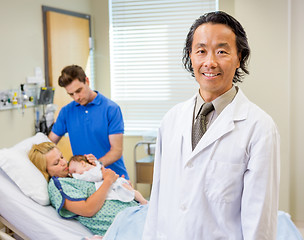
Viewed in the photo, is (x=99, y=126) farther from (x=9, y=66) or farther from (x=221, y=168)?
(x=221, y=168)

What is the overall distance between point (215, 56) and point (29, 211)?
1418 mm

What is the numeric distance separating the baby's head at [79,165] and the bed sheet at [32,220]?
0.92 ft

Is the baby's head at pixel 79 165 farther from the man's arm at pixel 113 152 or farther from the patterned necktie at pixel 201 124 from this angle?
the patterned necktie at pixel 201 124

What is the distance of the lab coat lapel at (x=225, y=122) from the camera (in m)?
1.18

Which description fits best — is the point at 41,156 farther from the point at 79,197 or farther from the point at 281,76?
the point at 281,76

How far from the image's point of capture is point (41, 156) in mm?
2361

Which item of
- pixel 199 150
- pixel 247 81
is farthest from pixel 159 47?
pixel 199 150

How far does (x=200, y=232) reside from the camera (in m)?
1.18

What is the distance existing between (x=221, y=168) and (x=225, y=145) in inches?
2.7

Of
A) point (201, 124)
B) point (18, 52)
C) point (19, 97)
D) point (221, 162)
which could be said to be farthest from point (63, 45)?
point (221, 162)

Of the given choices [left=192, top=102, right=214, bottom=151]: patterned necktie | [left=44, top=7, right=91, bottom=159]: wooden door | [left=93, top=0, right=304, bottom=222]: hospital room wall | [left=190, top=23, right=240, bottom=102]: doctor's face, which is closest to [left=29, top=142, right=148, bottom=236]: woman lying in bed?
[left=192, top=102, right=214, bottom=151]: patterned necktie

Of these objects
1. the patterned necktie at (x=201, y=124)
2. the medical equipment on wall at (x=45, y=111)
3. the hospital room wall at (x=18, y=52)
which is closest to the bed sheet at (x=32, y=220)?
the hospital room wall at (x=18, y=52)

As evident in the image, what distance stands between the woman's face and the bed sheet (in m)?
0.23

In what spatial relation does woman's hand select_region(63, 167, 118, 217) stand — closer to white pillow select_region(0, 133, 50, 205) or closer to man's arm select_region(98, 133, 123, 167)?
white pillow select_region(0, 133, 50, 205)
